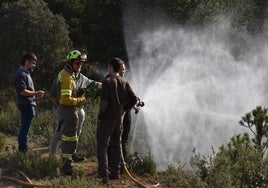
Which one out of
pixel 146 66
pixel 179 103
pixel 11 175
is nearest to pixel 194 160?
pixel 11 175

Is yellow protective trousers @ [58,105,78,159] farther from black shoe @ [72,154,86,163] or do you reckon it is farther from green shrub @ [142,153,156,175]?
green shrub @ [142,153,156,175]

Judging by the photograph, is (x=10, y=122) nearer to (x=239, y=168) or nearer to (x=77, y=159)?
(x=77, y=159)

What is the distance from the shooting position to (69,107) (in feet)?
21.6

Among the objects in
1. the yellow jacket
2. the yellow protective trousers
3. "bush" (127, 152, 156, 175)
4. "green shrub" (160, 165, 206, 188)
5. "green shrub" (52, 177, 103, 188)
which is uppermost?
the yellow jacket

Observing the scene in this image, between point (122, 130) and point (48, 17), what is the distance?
10.1 metres

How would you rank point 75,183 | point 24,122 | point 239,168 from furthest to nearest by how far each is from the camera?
1. point 24,122
2. point 239,168
3. point 75,183

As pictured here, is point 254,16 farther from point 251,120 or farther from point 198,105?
point 251,120

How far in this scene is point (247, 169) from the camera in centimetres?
622

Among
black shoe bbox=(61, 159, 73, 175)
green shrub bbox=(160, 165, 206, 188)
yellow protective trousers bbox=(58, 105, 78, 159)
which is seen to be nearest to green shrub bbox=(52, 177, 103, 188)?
black shoe bbox=(61, 159, 73, 175)

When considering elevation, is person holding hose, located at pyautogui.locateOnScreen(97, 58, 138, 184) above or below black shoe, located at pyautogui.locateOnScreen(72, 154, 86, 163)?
above

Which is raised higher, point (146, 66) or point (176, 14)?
point (176, 14)

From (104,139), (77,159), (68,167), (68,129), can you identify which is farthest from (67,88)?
(77,159)

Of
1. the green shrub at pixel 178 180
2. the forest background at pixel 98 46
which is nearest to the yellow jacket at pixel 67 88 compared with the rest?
the forest background at pixel 98 46

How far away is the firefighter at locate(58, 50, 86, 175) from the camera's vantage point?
6418 millimetres
